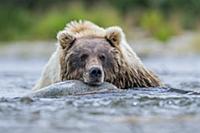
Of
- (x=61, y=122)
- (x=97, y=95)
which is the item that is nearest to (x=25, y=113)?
(x=61, y=122)

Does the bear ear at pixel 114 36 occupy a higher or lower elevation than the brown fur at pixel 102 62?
higher

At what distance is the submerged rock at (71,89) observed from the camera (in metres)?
9.73

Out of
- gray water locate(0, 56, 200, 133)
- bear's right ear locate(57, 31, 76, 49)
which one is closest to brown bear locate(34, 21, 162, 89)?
bear's right ear locate(57, 31, 76, 49)

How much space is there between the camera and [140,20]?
34.5 m

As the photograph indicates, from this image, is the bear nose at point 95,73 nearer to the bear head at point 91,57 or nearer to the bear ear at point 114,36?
the bear head at point 91,57

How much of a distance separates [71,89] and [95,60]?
0.55 metres

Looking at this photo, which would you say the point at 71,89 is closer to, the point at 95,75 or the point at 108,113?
the point at 95,75

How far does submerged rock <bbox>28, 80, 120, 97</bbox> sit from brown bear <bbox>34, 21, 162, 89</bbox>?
75mm

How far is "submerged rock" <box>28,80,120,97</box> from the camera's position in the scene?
31.9ft

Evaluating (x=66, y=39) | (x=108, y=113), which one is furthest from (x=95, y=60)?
(x=108, y=113)

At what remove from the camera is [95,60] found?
10078 millimetres

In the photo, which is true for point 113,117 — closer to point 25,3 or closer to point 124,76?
point 124,76

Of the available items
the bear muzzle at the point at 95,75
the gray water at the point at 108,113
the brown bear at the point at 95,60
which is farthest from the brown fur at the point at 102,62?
the gray water at the point at 108,113

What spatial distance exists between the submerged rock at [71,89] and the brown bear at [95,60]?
0.25 ft
